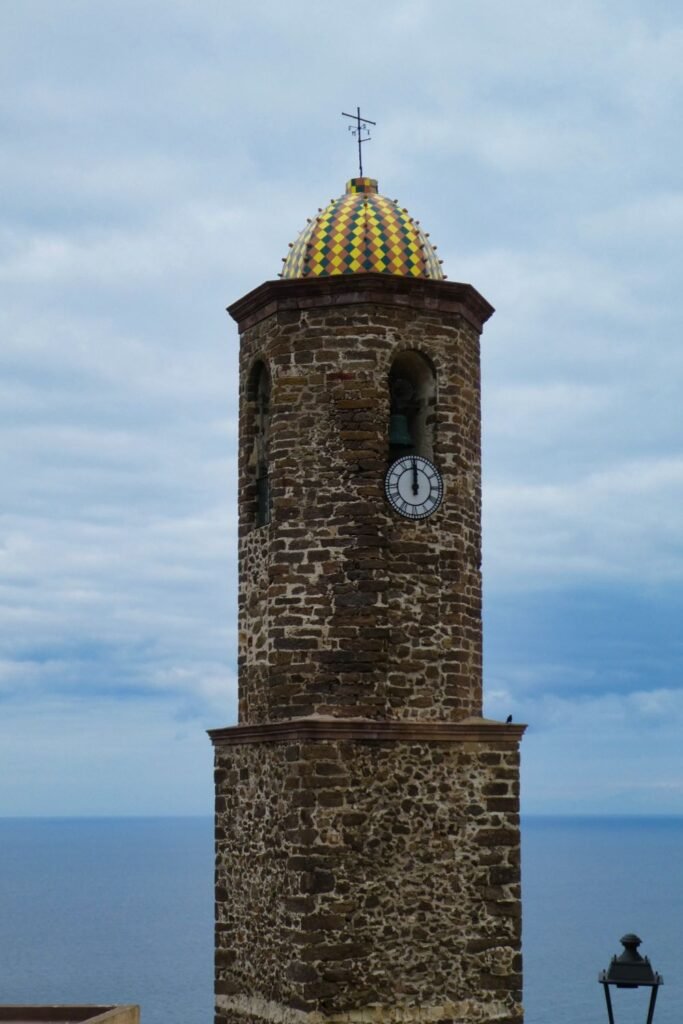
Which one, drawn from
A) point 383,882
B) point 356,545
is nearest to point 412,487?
point 356,545

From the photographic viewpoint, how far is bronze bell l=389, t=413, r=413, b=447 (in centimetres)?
1875

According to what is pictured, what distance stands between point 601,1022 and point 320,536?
38.9 metres

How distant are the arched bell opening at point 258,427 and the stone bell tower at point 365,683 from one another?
0.22 metres

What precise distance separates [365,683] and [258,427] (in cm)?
362

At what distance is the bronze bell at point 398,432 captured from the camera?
61.5 feet

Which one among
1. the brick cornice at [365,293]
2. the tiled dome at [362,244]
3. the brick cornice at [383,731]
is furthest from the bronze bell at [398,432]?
the brick cornice at [383,731]

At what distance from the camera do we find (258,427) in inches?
780

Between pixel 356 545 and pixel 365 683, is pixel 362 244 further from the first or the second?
pixel 365 683

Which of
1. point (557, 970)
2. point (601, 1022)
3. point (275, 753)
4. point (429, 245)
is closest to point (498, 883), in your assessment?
point (275, 753)

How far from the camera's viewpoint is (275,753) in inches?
709

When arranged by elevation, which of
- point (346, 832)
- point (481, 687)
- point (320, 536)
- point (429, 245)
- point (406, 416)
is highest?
point (429, 245)

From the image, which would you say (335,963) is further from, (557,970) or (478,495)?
(557,970)

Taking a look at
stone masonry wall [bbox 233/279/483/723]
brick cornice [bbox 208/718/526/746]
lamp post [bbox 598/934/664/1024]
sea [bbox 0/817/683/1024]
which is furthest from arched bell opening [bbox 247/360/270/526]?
sea [bbox 0/817/683/1024]

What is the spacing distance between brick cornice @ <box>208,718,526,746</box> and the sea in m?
36.5
